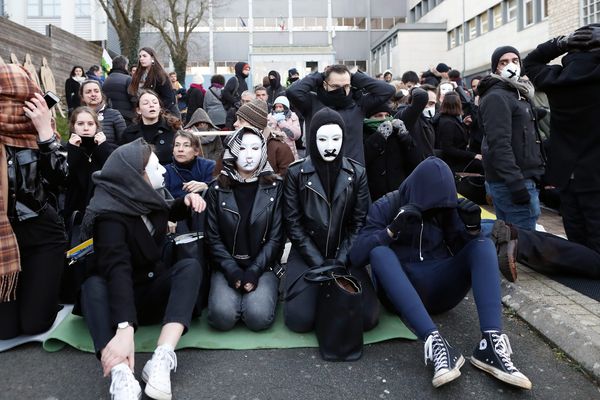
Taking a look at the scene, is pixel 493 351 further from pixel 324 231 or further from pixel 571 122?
pixel 571 122

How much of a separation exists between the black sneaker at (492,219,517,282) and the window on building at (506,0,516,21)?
26.9 metres

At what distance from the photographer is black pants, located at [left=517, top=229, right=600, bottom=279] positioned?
16.0ft

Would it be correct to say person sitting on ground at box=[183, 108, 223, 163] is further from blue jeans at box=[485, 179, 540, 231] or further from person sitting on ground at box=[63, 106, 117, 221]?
blue jeans at box=[485, 179, 540, 231]

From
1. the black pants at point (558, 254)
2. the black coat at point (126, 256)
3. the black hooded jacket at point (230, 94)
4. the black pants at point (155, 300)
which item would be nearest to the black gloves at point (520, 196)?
the black pants at point (558, 254)

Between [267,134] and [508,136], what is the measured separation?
2.53m

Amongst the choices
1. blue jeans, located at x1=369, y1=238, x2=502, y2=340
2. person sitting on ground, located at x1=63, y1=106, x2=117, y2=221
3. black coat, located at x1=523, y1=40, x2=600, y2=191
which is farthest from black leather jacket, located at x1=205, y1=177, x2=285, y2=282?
black coat, located at x1=523, y1=40, x2=600, y2=191

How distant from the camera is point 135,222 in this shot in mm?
3830

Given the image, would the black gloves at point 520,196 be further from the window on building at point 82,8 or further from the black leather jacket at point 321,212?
the window on building at point 82,8

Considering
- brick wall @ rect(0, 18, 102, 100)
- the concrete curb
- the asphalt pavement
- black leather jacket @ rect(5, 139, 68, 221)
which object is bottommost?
the asphalt pavement

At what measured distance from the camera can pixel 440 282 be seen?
398 cm

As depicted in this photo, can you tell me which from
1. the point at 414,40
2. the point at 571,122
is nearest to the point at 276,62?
the point at 414,40

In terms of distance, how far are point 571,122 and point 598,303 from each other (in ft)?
5.12

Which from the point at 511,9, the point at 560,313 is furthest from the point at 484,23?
the point at 560,313

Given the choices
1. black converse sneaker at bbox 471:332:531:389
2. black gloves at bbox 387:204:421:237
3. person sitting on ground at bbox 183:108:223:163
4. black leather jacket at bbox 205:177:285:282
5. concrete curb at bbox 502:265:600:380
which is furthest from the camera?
A: person sitting on ground at bbox 183:108:223:163
